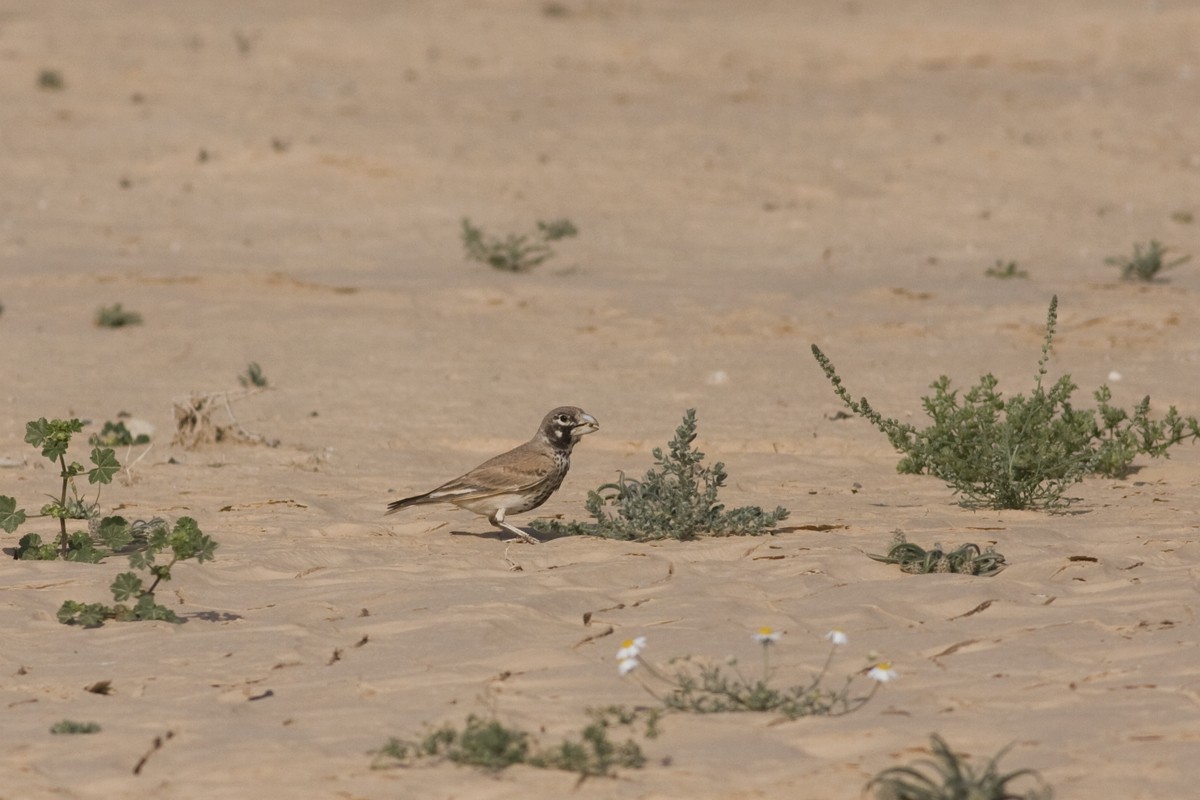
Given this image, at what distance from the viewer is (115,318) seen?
13469 mm

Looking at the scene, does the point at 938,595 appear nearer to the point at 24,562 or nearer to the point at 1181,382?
the point at 24,562

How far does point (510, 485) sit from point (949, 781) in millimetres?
3760

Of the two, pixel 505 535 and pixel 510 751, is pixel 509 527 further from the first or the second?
pixel 510 751

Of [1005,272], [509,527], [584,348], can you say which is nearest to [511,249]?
[584,348]

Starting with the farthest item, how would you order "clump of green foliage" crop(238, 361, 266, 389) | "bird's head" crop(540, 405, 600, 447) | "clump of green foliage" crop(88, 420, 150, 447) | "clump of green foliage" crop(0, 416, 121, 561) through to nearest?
"clump of green foliage" crop(238, 361, 266, 389) → "clump of green foliage" crop(88, 420, 150, 447) → "bird's head" crop(540, 405, 600, 447) → "clump of green foliage" crop(0, 416, 121, 561)

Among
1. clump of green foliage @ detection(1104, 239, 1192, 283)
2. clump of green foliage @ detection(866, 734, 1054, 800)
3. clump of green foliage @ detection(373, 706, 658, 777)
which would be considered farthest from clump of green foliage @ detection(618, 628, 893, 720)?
clump of green foliage @ detection(1104, 239, 1192, 283)

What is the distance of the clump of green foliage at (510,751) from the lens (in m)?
4.98

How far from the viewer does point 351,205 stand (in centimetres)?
1823

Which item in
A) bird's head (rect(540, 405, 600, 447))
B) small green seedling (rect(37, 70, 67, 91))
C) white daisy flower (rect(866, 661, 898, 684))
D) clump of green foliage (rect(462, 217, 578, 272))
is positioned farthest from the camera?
small green seedling (rect(37, 70, 67, 91))

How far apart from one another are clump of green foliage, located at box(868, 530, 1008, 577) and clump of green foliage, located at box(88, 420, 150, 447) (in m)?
5.16

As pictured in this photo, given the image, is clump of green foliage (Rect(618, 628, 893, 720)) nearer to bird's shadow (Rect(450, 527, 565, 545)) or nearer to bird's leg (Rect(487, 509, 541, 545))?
bird's leg (Rect(487, 509, 541, 545))

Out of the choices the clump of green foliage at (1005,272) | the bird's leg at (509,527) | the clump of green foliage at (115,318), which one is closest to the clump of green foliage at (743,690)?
the bird's leg at (509,527)

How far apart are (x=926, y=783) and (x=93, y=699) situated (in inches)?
111

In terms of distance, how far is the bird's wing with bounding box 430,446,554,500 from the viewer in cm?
805
